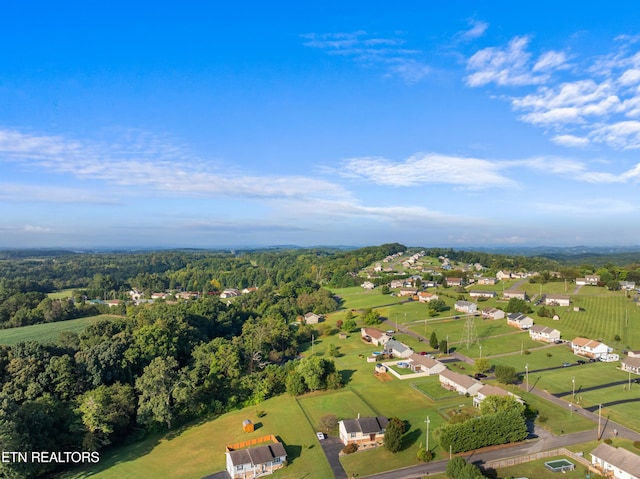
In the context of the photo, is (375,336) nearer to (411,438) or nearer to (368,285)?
(411,438)

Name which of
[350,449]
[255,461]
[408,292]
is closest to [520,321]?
[408,292]

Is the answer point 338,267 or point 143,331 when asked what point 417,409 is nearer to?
point 143,331

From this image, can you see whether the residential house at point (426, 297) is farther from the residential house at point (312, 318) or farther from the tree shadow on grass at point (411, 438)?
the tree shadow on grass at point (411, 438)

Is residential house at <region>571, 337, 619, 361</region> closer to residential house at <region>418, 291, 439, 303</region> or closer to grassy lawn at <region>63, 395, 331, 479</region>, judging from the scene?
residential house at <region>418, 291, 439, 303</region>

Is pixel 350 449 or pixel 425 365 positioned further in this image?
pixel 425 365

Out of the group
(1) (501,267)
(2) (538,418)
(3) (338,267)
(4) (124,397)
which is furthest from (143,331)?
(1) (501,267)

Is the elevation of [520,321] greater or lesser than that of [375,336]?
greater

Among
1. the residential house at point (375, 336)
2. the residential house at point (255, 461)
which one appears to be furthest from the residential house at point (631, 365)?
the residential house at point (255, 461)
